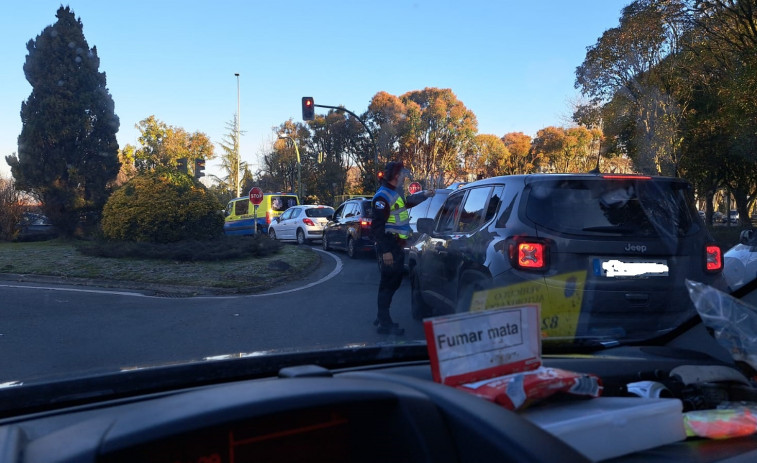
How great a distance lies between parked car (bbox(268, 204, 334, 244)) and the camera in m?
24.2

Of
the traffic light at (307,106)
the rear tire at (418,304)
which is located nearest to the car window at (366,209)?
the traffic light at (307,106)

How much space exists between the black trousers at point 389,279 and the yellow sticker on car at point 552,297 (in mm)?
2062

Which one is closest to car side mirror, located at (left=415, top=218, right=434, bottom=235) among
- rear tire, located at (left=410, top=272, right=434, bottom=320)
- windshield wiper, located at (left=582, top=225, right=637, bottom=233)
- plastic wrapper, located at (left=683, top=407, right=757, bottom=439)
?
rear tire, located at (left=410, top=272, right=434, bottom=320)

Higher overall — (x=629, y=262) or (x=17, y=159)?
(x=17, y=159)

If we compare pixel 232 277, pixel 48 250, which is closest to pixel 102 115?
pixel 48 250

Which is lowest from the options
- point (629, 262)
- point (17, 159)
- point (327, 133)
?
point (629, 262)

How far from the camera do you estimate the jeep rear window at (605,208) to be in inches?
210

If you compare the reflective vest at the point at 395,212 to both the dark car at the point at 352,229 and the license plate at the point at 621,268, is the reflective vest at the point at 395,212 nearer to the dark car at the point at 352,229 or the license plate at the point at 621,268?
the license plate at the point at 621,268

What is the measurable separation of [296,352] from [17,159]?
82.0 ft

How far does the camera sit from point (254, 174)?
63656mm

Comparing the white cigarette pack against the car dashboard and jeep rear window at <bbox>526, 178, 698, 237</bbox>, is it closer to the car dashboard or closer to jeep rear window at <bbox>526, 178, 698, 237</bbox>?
the car dashboard

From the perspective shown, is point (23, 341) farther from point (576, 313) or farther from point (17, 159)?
point (17, 159)

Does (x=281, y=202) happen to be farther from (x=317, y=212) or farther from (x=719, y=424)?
(x=719, y=424)

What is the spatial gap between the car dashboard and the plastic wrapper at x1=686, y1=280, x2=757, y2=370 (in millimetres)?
847
